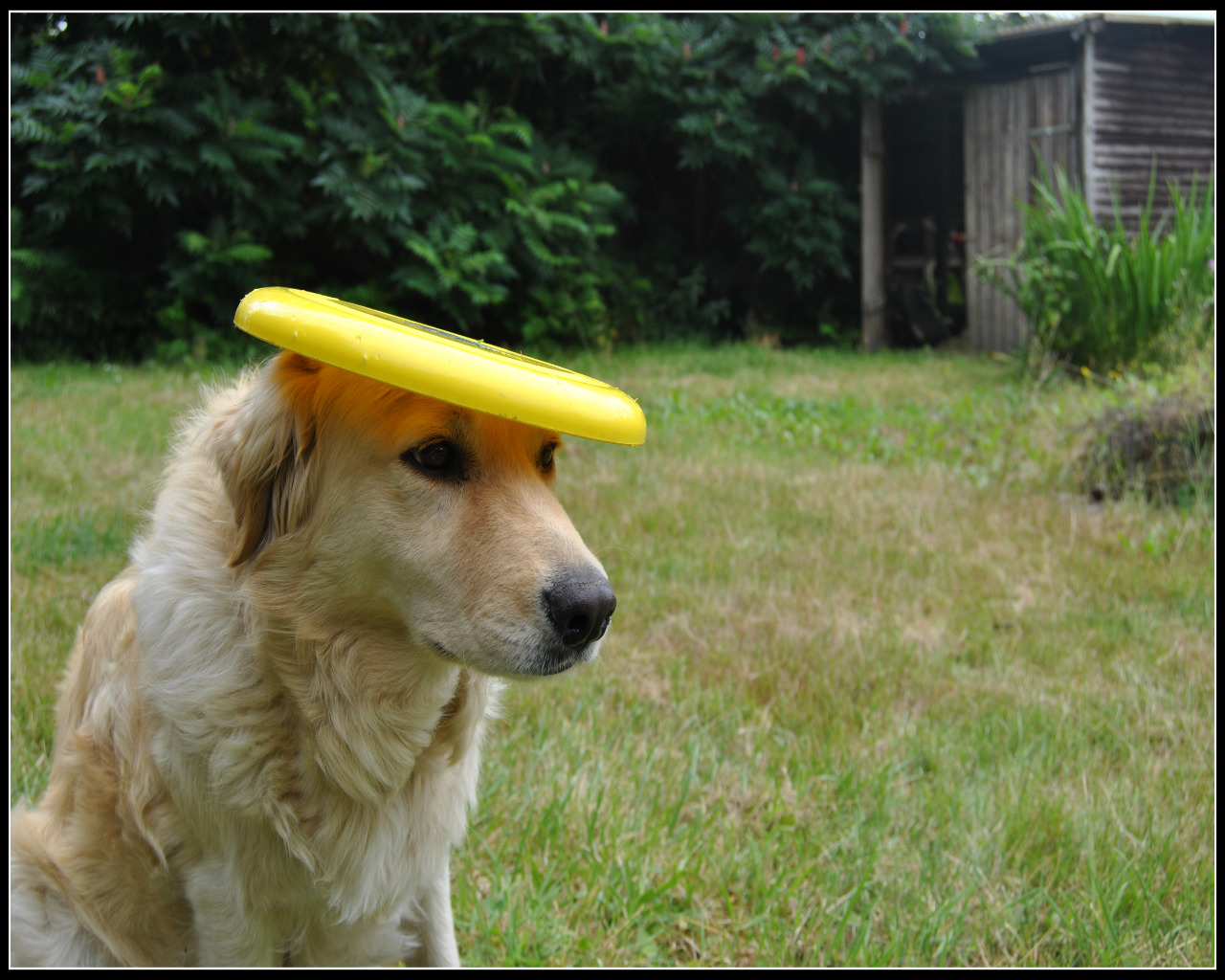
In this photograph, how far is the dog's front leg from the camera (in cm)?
191

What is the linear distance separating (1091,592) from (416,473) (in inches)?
141

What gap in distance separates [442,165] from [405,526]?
912cm

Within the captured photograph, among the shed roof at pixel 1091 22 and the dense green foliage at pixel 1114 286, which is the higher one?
the shed roof at pixel 1091 22

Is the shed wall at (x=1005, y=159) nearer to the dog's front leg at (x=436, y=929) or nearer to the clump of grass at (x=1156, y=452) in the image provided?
the clump of grass at (x=1156, y=452)

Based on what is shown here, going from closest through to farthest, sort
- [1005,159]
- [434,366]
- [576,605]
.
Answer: [434,366] → [576,605] → [1005,159]

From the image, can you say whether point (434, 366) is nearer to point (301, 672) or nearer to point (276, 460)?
point (276, 460)

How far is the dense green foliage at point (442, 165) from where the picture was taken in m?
8.59

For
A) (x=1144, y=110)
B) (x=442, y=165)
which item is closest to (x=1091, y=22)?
(x=1144, y=110)

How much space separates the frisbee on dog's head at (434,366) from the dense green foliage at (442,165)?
27.2ft

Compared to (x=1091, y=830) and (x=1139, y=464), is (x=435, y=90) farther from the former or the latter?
(x=1091, y=830)

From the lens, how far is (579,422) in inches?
50.8

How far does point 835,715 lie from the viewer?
3.02m

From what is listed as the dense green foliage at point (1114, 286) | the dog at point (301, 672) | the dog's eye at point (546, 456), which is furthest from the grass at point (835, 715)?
the dense green foliage at point (1114, 286)

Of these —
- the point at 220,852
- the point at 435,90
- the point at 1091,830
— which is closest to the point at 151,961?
the point at 220,852
